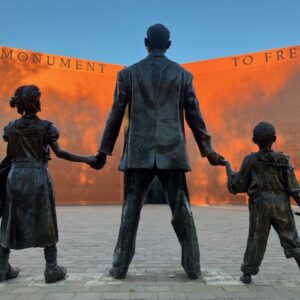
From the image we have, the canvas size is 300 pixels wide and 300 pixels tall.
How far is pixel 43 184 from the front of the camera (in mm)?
3559

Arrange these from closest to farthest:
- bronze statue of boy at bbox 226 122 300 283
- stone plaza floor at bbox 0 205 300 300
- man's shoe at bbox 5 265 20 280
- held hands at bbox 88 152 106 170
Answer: stone plaza floor at bbox 0 205 300 300 < bronze statue of boy at bbox 226 122 300 283 < man's shoe at bbox 5 265 20 280 < held hands at bbox 88 152 106 170

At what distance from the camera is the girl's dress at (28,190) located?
11.3 feet

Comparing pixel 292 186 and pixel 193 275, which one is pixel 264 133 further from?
pixel 193 275

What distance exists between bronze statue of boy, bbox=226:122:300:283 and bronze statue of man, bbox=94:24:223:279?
0.47 m

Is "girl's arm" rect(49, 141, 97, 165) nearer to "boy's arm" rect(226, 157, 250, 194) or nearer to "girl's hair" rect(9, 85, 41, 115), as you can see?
"girl's hair" rect(9, 85, 41, 115)

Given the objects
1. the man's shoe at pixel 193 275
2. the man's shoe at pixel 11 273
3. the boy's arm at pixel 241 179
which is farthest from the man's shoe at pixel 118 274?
the boy's arm at pixel 241 179

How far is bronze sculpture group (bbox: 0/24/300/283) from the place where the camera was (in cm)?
344

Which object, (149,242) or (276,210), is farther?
(149,242)

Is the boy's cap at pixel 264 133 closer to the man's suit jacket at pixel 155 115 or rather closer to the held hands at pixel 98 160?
the man's suit jacket at pixel 155 115

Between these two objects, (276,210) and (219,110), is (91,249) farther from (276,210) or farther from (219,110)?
(219,110)

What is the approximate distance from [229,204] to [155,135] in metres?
15.7

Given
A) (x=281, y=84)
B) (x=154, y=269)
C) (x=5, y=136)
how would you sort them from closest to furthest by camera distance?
1. (x=5, y=136)
2. (x=154, y=269)
3. (x=281, y=84)

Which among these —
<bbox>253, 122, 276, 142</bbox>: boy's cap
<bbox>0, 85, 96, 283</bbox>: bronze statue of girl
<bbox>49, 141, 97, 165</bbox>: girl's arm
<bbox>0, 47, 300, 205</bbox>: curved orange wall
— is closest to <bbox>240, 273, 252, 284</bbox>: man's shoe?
<bbox>253, 122, 276, 142</bbox>: boy's cap

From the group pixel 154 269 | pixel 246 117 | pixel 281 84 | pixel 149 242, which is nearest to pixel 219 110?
pixel 246 117
